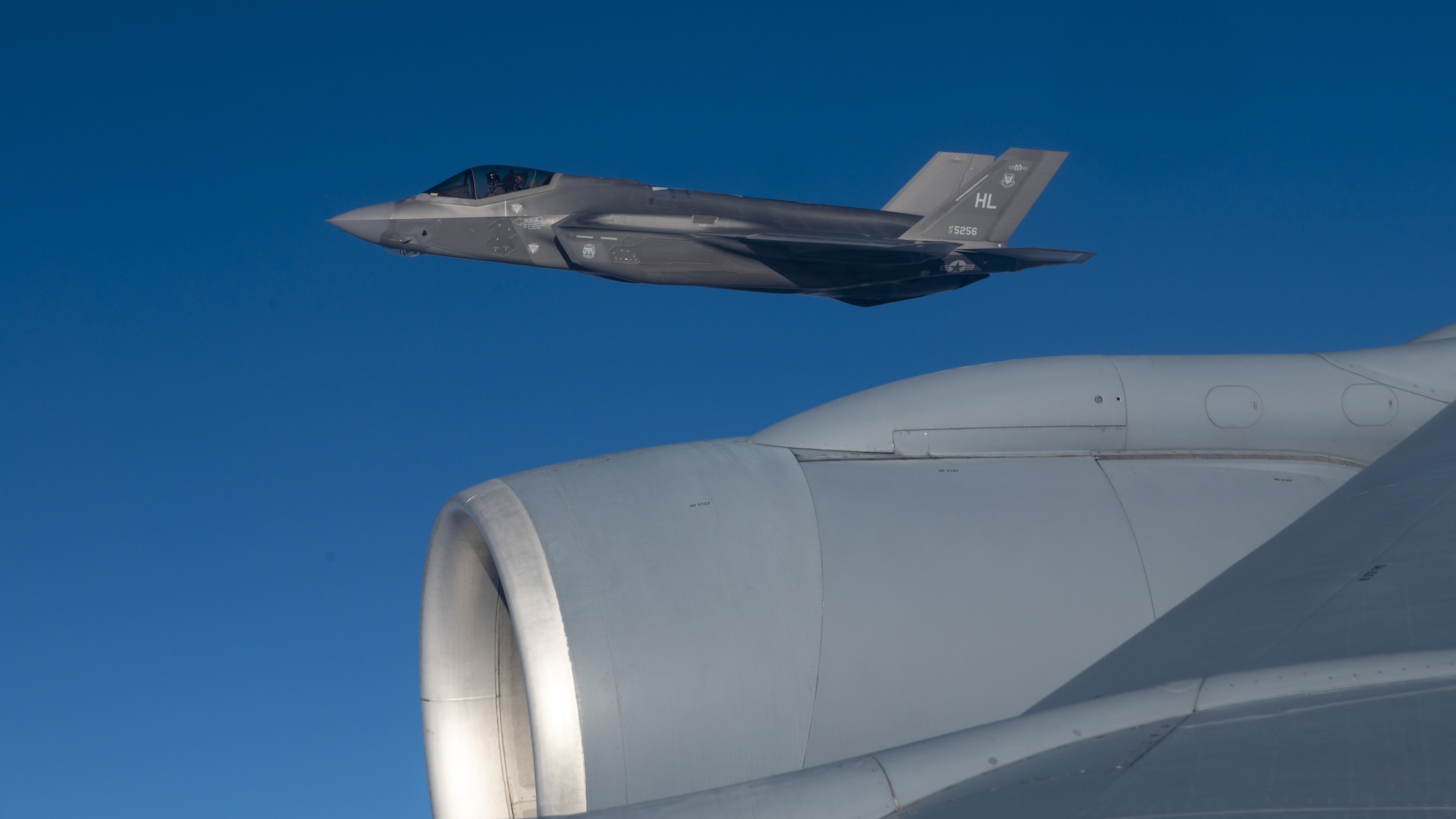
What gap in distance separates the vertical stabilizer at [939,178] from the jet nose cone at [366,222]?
342 inches

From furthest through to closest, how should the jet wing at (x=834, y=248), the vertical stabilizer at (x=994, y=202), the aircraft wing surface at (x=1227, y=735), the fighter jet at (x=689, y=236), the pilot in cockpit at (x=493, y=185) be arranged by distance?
the vertical stabilizer at (x=994, y=202) < the pilot in cockpit at (x=493, y=185) < the fighter jet at (x=689, y=236) < the jet wing at (x=834, y=248) < the aircraft wing surface at (x=1227, y=735)

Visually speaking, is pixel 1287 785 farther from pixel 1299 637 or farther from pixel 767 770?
pixel 767 770

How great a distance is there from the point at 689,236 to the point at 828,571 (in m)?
12.9

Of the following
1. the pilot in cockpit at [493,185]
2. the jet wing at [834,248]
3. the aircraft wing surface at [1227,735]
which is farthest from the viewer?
the pilot in cockpit at [493,185]

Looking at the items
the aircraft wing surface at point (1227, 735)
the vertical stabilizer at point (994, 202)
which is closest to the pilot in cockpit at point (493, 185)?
the vertical stabilizer at point (994, 202)

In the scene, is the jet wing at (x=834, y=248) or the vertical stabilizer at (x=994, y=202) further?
the vertical stabilizer at (x=994, y=202)

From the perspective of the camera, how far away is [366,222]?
1734 centimetres

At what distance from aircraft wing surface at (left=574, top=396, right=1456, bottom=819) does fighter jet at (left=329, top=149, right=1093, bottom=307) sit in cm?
1375

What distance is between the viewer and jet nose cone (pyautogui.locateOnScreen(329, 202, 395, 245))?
1733 centimetres

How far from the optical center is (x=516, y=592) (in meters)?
4.23

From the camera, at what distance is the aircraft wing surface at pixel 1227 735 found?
1972 millimetres

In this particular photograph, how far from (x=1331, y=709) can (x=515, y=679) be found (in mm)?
3671

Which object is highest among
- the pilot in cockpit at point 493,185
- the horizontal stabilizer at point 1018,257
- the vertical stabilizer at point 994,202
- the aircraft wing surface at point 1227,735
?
the pilot in cockpit at point 493,185

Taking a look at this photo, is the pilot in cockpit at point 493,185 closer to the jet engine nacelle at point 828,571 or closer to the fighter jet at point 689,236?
the fighter jet at point 689,236
